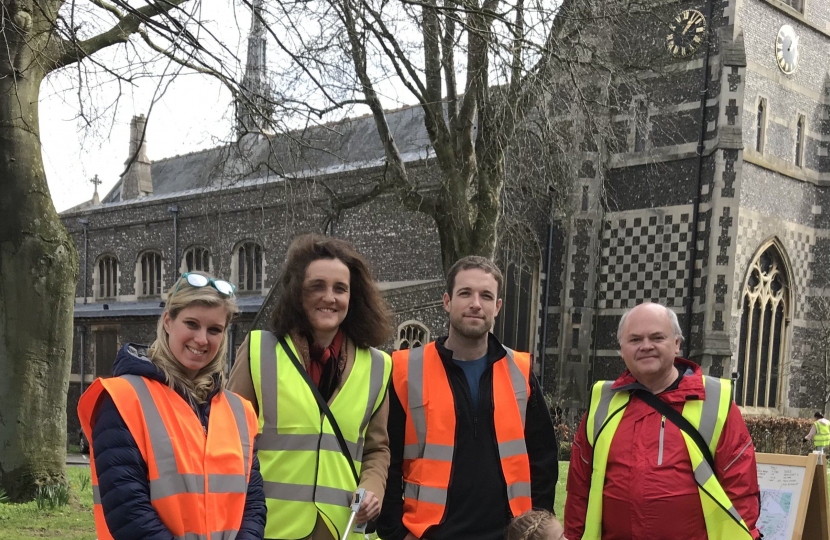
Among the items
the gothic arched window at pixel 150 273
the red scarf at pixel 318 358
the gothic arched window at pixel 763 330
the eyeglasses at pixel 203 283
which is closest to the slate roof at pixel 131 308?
the gothic arched window at pixel 150 273

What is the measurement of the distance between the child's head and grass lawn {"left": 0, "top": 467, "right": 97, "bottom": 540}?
4.31 metres

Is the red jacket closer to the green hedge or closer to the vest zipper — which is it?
the vest zipper

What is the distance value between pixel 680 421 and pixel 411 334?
1498 cm

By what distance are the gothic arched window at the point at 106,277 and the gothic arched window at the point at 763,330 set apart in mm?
22607

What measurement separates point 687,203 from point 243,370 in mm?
15631

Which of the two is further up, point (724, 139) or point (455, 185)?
point (724, 139)

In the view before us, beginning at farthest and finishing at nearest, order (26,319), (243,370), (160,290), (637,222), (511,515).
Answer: (160,290) < (637,222) < (26,319) < (511,515) < (243,370)

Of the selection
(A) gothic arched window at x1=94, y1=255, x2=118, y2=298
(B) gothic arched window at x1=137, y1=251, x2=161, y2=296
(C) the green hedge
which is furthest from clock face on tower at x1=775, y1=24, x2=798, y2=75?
(A) gothic arched window at x1=94, y1=255, x2=118, y2=298

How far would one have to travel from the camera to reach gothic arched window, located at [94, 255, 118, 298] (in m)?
30.3

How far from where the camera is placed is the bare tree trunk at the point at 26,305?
6727 mm

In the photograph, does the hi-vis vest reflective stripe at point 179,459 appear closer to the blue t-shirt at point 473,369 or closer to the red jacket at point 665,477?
the blue t-shirt at point 473,369

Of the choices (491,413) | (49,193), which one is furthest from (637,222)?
(491,413)

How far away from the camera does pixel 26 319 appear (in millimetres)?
6773

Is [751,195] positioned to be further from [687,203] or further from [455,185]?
[455,185]
